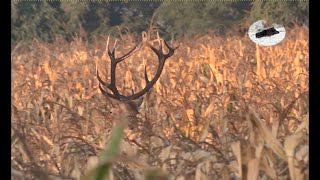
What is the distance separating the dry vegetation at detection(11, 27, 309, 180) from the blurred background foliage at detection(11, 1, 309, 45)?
2.39m

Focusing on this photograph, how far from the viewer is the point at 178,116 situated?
9.03 ft

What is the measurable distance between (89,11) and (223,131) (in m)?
7.39

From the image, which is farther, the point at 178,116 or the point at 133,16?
the point at 133,16

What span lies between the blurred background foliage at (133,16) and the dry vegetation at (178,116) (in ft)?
7.83

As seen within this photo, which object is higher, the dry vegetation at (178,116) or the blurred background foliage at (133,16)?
the blurred background foliage at (133,16)

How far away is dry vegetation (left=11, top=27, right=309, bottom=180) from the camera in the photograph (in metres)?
1.48

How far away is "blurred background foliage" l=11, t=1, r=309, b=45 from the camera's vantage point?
28.2 ft

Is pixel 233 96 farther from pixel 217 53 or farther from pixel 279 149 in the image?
pixel 217 53

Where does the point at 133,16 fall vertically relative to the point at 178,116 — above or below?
above

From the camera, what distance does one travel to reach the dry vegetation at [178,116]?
4.85ft

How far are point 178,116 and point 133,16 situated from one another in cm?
693

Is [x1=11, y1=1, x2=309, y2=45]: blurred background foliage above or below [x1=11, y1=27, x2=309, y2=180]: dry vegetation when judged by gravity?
above

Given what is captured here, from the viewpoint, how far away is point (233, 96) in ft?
9.32

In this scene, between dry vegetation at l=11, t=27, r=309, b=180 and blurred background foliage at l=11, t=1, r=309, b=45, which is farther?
blurred background foliage at l=11, t=1, r=309, b=45
